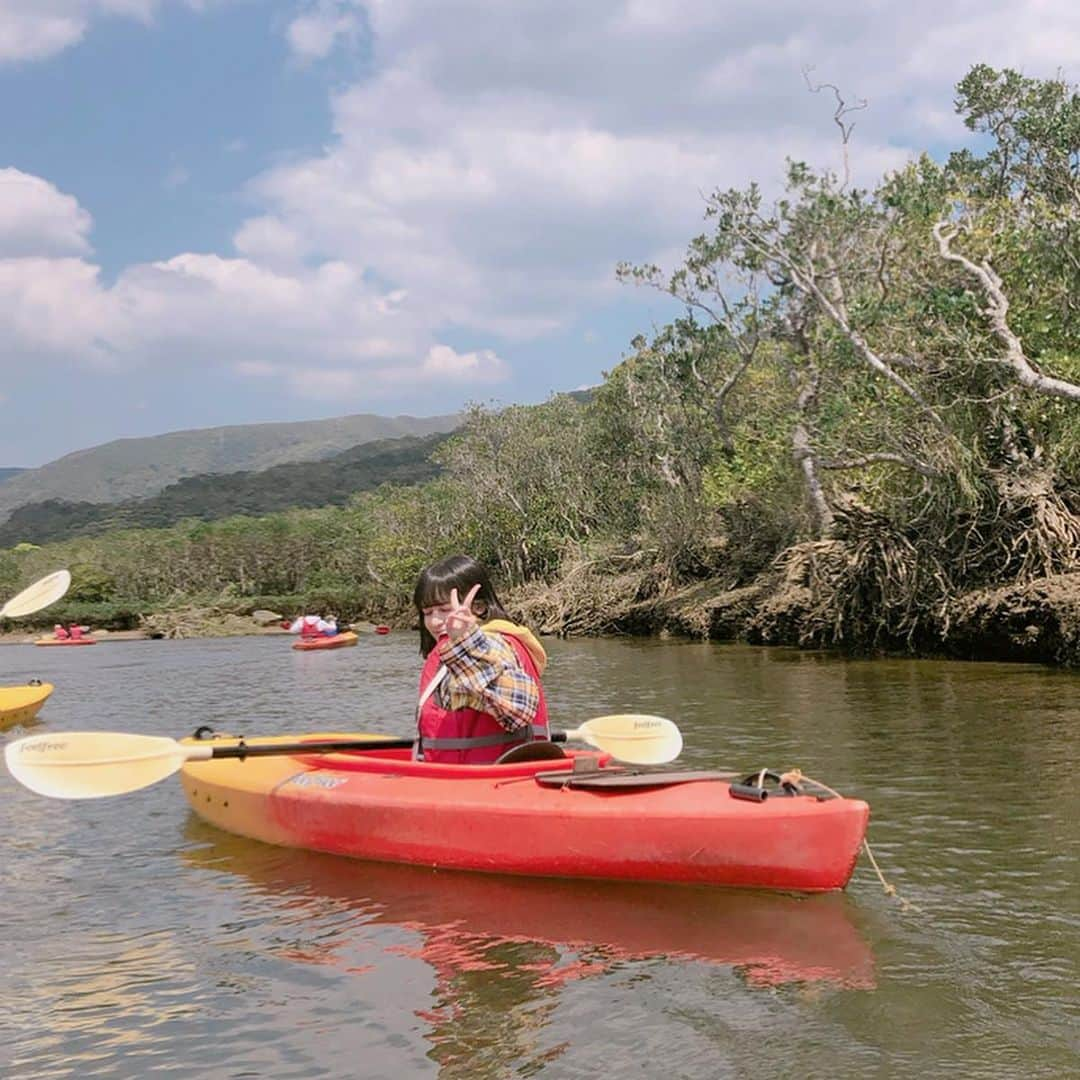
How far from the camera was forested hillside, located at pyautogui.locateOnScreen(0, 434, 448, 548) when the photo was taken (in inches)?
3895

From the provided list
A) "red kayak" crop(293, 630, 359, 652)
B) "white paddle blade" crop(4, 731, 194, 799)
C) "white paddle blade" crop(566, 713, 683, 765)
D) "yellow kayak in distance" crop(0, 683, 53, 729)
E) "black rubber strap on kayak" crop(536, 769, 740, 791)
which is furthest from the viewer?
"red kayak" crop(293, 630, 359, 652)

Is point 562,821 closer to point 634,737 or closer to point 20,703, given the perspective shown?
point 634,737

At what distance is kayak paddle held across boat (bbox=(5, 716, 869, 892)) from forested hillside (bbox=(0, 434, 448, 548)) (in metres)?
90.0

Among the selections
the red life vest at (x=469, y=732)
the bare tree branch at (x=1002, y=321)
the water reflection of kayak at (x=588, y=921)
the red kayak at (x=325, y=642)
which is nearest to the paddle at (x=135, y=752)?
the red life vest at (x=469, y=732)

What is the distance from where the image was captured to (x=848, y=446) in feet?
46.7

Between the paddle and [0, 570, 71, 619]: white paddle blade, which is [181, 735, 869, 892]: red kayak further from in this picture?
[0, 570, 71, 619]: white paddle blade

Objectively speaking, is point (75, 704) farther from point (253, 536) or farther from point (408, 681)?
point (253, 536)

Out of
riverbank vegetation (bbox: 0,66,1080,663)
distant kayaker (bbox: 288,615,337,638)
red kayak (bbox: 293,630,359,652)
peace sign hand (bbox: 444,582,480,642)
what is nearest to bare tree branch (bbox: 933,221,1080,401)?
riverbank vegetation (bbox: 0,66,1080,663)

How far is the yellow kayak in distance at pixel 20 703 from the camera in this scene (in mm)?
10703

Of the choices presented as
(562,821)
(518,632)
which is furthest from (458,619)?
(562,821)

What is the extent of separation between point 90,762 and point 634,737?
8.57 ft

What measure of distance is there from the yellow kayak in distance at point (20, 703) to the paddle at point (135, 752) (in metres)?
5.54

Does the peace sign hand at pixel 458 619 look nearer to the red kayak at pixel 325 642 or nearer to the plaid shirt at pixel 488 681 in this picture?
the plaid shirt at pixel 488 681

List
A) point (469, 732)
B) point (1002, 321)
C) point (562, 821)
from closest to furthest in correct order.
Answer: point (562, 821)
point (469, 732)
point (1002, 321)
